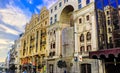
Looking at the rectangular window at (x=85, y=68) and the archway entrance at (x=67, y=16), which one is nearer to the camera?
the rectangular window at (x=85, y=68)

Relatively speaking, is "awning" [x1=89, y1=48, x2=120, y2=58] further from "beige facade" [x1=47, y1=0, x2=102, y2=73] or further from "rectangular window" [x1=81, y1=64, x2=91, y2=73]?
"rectangular window" [x1=81, y1=64, x2=91, y2=73]

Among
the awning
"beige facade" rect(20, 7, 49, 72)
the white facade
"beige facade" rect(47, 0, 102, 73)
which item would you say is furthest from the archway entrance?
the awning

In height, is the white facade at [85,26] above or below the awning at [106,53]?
above

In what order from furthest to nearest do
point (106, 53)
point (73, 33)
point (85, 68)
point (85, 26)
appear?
point (73, 33), point (85, 26), point (85, 68), point (106, 53)

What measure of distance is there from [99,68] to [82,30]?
31.6 feet

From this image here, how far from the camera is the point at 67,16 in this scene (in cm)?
4903

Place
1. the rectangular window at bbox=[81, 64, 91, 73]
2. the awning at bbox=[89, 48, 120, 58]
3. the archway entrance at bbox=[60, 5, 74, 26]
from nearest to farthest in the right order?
the awning at bbox=[89, 48, 120, 58] < the rectangular window at bbox=[81, 64, 91, 73] < the archway entrance at bbox=[60, 5, 74, 26]

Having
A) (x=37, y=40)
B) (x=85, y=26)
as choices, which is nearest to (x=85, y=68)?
(x=85, y=26)

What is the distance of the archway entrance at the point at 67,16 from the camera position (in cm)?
4725

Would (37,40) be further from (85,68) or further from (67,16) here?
(85,68)

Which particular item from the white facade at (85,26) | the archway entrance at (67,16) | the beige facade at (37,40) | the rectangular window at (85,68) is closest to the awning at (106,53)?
the white facade at (85,26)

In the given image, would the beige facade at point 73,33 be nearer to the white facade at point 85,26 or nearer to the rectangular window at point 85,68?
the white facade at point 85,26

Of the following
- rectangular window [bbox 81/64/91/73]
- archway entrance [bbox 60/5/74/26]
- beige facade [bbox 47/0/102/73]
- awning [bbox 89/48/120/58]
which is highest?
archway entrance [bbox 60/5/74/26]

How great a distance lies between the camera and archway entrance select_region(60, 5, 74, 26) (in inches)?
1860
